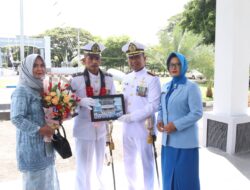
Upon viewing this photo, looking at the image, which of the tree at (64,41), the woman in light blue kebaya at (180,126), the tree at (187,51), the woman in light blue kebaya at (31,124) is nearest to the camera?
the woman in light blue kebaya at (31,124)

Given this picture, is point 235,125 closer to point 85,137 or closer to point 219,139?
point 219,139

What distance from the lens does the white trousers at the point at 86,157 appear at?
287cm

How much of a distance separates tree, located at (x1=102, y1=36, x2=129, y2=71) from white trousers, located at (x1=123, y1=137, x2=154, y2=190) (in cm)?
2952

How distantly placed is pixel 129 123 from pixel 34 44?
1199 inches

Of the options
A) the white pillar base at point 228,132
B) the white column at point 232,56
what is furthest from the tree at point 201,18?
the white pillar base at point 228,132

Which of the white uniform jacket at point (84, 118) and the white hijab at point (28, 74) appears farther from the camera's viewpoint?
the white uniform jacket at point (84, 118)

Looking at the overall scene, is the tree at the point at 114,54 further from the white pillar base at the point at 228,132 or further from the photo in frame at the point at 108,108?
the photo in frame at the point at 108,108

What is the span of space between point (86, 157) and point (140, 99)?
78cm

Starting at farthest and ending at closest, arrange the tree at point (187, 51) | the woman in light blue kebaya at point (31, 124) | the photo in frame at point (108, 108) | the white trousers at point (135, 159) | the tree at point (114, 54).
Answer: the tree at point (114, 54)
the tree at point (187, 51)
the white trousers at point (135, 159)
the photo in frame at point (108, 108)
the woman in light blue kebaya at point (31, 124)

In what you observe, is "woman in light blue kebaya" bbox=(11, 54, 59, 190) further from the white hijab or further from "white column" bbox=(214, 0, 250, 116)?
"white column" bbox=(214, 0, 250, 116)

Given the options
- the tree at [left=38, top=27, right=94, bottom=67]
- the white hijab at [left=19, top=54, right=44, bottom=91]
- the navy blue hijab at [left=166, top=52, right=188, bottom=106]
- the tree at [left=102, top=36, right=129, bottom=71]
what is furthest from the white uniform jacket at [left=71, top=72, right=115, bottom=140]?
the tree at [left=38, top=27, right=94, bottom=67]

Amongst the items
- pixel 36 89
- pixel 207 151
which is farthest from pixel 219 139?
pixel 36 89

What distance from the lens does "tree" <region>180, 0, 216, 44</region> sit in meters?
18.5

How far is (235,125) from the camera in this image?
15.1 feet
